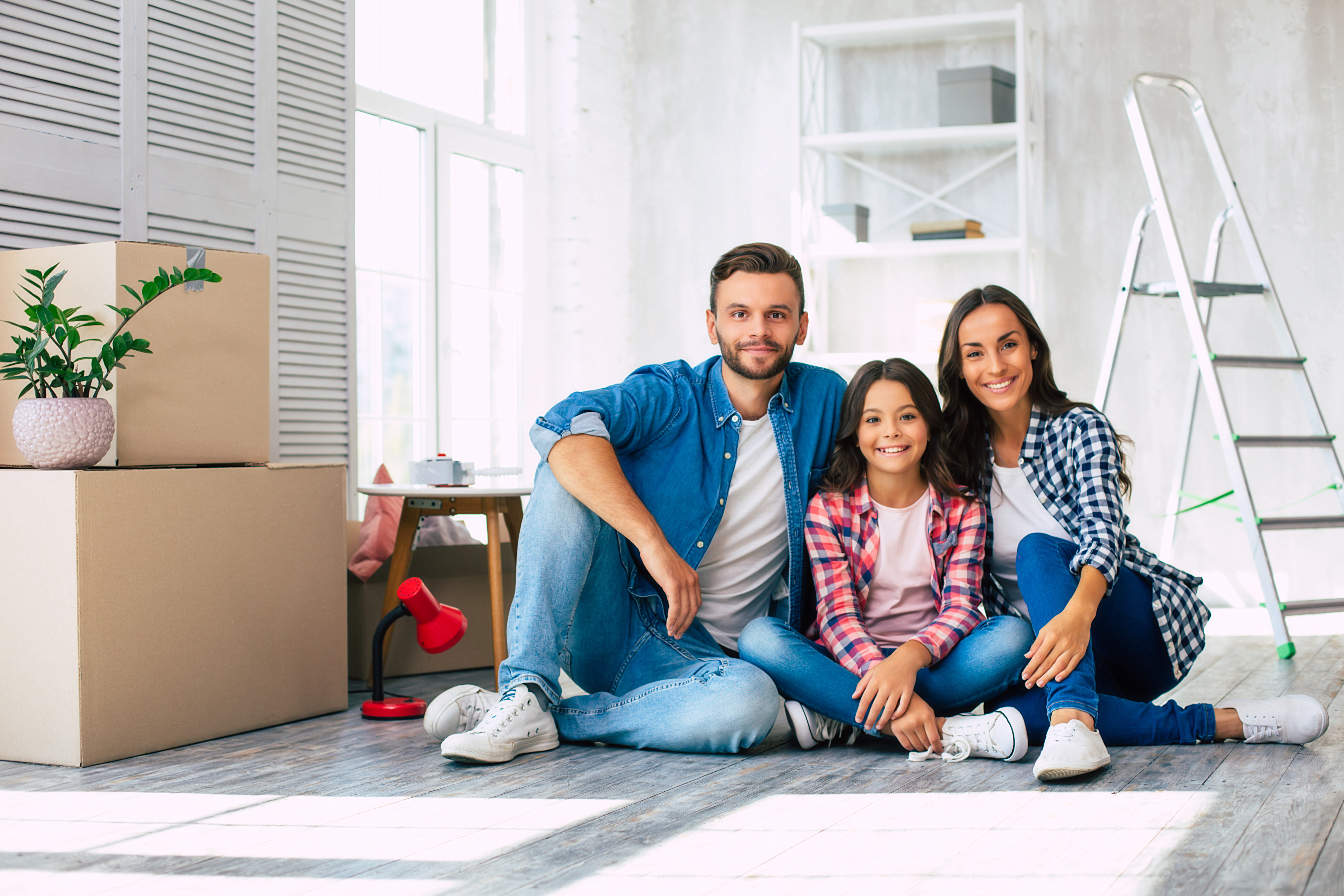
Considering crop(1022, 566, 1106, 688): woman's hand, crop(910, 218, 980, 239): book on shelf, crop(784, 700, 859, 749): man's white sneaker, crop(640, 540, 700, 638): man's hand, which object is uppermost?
crop(910, 218, 980, 239): book on shelf

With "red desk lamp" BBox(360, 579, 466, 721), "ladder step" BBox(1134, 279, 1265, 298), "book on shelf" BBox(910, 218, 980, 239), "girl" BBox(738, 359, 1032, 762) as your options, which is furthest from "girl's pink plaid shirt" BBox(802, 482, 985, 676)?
"book on shelf" BBox(910, 218, 980, 239)

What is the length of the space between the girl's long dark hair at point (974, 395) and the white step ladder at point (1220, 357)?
42.9 inches

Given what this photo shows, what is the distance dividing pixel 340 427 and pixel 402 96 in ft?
4.15

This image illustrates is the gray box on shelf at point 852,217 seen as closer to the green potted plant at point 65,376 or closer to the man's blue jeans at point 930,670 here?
the man's blue jeans at point 930,670

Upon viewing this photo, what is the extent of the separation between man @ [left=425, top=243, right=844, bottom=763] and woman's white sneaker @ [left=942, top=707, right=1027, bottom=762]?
0.94 feet

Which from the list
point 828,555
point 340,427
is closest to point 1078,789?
point 828,555

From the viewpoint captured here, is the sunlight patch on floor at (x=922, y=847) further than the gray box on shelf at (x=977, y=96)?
No

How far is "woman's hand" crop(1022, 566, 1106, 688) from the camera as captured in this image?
1.81m

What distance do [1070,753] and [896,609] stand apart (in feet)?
1.39

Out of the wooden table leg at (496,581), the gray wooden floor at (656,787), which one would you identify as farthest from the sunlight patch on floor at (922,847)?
the wooden table leg at (496,581)

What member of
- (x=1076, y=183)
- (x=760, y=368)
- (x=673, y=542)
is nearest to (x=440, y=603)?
(x=673, y=542)

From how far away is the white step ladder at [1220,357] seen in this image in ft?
9.95

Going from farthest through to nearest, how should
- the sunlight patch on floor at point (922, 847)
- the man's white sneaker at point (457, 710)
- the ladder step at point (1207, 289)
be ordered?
the ladder step at point (1207, 289)
the man's white sneaker at point (457, 710)
the sunlight patch on floor at point (922, 847)

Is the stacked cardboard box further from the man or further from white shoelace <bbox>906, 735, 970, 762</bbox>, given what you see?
white shoelace <bbox>906, 735, 970, 762</bbox>
